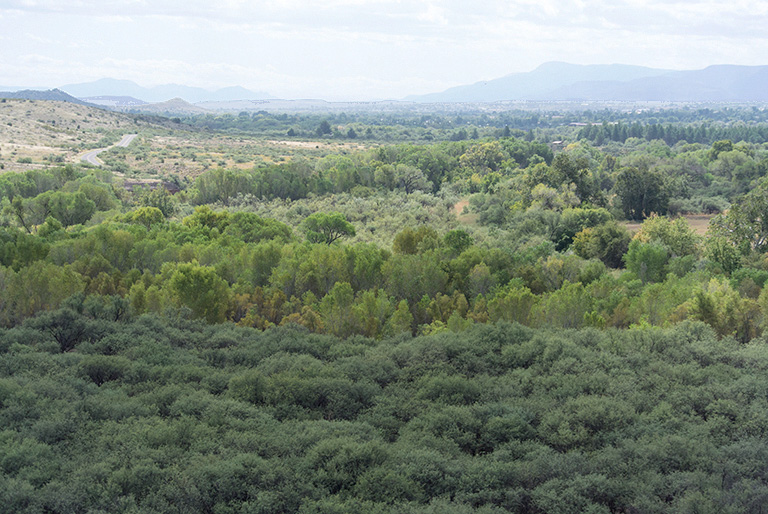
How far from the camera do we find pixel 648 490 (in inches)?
508

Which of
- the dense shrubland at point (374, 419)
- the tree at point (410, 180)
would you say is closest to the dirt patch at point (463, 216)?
the tree at point (410, 180)

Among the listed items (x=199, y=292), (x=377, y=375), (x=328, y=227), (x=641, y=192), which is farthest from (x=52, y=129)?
(x=377, y=375)

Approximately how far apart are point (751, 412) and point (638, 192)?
48890mm

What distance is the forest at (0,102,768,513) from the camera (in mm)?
13047

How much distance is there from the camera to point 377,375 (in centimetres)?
1925

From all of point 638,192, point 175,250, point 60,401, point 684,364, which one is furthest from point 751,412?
point 638,192

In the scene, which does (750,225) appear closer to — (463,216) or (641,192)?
(641,192)

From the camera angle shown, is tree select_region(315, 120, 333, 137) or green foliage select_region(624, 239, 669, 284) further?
tree select_region(315, 120, 333, 137)

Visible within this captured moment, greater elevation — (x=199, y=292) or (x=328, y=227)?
(x=199, y=292)

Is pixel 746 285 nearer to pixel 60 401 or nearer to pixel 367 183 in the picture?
pixel 60 401

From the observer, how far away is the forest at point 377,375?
13047 millimetres

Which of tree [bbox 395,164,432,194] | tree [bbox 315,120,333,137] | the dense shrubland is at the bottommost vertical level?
the dense shrubland

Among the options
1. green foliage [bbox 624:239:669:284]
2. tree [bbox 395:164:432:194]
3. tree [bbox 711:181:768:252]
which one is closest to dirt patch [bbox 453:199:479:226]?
tree [bbox 395:164:432:194]

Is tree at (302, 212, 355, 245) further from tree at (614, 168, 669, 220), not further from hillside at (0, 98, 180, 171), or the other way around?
hillside at (0, 98, 180, 171)
